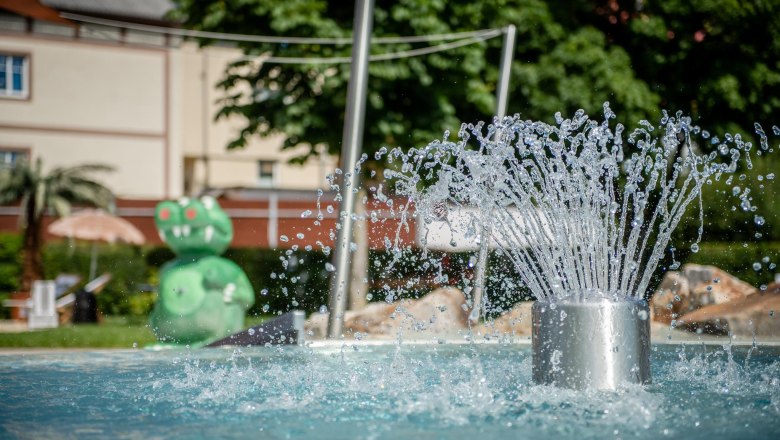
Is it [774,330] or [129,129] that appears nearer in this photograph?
[774,330]

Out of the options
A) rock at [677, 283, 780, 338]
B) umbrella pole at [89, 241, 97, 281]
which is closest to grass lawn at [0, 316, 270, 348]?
umbrella pole at [89, 241, 97, 281]

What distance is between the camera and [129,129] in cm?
3291

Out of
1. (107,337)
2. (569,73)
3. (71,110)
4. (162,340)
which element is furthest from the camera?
(71,110)

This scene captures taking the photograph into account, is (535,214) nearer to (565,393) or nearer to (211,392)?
(565,393)

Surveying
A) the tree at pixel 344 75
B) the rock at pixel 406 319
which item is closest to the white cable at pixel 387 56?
the tree at pixel 344 75

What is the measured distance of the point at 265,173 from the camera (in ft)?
125

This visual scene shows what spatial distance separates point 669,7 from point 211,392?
1789 cm

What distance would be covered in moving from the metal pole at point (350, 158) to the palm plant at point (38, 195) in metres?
12.3

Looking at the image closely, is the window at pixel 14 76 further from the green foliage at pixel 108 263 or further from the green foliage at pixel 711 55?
the green foliage at pixel 711 55

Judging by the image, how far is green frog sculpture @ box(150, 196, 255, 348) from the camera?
11969 mm

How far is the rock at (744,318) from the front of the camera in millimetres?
11219

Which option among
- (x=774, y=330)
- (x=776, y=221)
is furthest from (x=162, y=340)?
(x=776, y=221)

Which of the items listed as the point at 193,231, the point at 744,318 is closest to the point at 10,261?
the point at 193,231

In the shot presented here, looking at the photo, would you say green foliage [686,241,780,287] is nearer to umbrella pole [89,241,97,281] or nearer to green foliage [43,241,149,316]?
green foliage [43,241,149,316]
